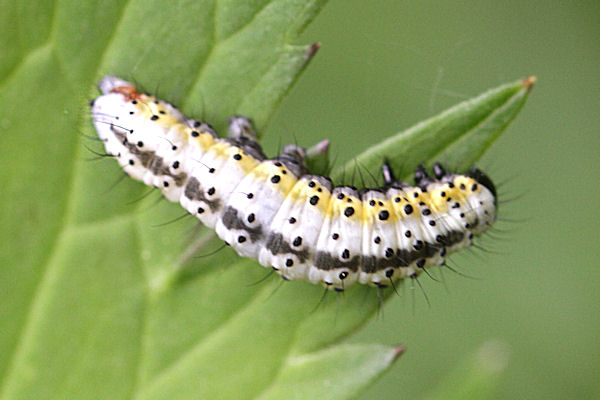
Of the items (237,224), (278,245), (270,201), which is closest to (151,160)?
(237,224)

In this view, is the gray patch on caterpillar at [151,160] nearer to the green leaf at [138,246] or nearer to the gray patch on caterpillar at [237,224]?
the green leaf at [138,246]

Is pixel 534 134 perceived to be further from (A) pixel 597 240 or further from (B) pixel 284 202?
(B) pixel 284 202

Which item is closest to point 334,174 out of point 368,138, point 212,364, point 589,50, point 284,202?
point 284,202

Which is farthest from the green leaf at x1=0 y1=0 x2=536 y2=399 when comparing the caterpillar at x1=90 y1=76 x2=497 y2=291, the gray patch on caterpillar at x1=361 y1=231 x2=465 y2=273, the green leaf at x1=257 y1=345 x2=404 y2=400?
the gray patch on caterpillar at x1=361 y1=231 x2=465 y2=273

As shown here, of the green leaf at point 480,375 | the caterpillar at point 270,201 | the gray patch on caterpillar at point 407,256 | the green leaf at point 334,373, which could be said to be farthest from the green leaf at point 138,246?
the green leaf at point 480,375

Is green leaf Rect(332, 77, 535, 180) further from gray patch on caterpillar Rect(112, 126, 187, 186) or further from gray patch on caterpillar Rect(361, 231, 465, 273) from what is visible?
gray patch on caterpillar Rect(112, 126, 187, 186)
